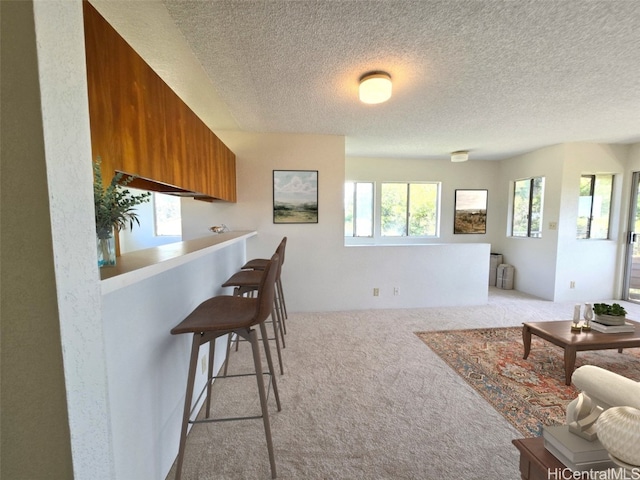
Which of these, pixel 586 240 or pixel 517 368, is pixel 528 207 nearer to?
pixel 586 240

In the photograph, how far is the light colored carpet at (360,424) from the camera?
140 cm

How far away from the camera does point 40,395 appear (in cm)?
54

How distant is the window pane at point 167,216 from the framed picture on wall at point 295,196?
303 centimetres

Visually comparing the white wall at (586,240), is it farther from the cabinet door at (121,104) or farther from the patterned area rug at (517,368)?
the cabinet door at (121,104)

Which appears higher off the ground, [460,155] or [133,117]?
[460,155]

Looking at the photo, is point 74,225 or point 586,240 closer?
→ point 74,225

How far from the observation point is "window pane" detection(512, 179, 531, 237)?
488cm

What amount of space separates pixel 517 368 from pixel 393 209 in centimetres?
359

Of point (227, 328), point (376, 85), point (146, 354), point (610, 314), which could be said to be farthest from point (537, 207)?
point (146, 354)

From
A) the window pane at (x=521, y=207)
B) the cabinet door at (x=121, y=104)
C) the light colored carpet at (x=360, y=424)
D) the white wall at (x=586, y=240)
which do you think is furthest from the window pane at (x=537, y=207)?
the cabinet door at (x=121, y=104)

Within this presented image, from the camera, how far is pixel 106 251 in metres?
0.90

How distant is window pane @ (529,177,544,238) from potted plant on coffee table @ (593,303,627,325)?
2549 mm

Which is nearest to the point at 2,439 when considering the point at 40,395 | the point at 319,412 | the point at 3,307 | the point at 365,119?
the point at 40,395

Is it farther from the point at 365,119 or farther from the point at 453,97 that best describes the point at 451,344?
the point at 365,119
